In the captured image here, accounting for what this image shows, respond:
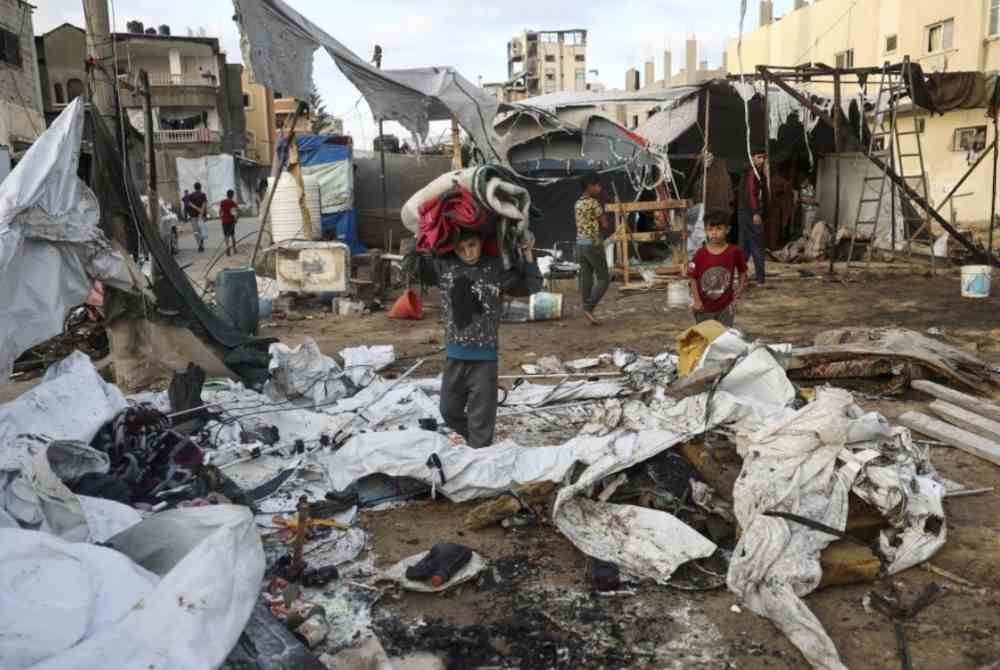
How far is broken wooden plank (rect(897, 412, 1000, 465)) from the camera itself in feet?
14.3

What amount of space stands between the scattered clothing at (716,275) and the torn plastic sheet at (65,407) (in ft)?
12.5

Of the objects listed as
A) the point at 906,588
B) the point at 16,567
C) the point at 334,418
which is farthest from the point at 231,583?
the point at 334,418

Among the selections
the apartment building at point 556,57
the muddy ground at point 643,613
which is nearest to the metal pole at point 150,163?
the muddy ground at point 643,613

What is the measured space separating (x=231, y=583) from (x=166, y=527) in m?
0.64

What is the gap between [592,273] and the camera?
905 centimetres

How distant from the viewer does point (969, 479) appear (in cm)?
413

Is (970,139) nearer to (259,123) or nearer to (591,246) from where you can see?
(591,246)

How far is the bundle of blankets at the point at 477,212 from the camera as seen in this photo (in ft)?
12.9

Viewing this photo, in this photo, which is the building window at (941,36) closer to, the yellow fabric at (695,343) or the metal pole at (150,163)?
the yellow fabric at (695,343)

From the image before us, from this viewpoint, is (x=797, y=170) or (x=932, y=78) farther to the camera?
(x=797, y=170)

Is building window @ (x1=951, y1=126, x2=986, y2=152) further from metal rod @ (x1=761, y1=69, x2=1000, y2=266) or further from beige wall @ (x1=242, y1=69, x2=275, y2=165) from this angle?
beige wall @ (x1=242, y1=69, x2=275, y2=165)

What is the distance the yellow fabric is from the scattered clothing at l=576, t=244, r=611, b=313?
3767mm

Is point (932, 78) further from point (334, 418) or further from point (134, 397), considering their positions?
point (134, 397)

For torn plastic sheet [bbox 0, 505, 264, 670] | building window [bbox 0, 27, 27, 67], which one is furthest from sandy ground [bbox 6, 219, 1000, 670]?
building window [bbox 0, 27, 27, 67]
